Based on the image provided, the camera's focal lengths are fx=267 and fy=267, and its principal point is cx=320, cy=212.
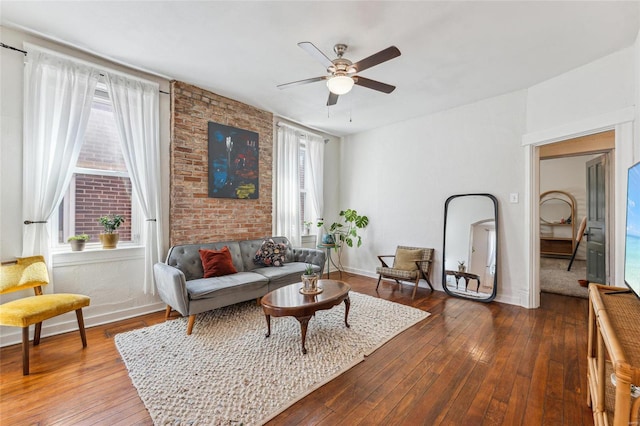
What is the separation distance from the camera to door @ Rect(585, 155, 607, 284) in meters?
4.12

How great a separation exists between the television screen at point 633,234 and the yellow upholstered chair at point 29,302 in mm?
4033

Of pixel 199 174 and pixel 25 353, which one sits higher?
pixel 199 174

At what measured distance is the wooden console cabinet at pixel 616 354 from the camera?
2.96ft

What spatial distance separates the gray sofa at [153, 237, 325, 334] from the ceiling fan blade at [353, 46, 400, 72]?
8.39 feet

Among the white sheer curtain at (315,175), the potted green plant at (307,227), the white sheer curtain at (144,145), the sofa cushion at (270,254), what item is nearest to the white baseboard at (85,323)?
the white sheer curtain at (144,145)

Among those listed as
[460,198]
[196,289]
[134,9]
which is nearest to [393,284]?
[460,198]

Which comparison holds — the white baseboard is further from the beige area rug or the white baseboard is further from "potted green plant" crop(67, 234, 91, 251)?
"potted green plant" crop(67, 234, 91, 251)

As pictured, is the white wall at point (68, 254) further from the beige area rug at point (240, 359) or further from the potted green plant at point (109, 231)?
the beige area rug at point (240, 359)

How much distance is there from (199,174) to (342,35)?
250 cm

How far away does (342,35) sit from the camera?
2.49 meters

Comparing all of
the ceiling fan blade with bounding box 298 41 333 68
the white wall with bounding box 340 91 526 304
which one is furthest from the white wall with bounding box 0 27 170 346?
the white wall with bounding box 340 91 526 304

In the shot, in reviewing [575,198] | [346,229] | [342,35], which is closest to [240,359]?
[342,35]

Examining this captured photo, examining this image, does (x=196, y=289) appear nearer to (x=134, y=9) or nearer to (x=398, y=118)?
(x=134, y=9)

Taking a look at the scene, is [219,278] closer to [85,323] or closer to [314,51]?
[85,323]
